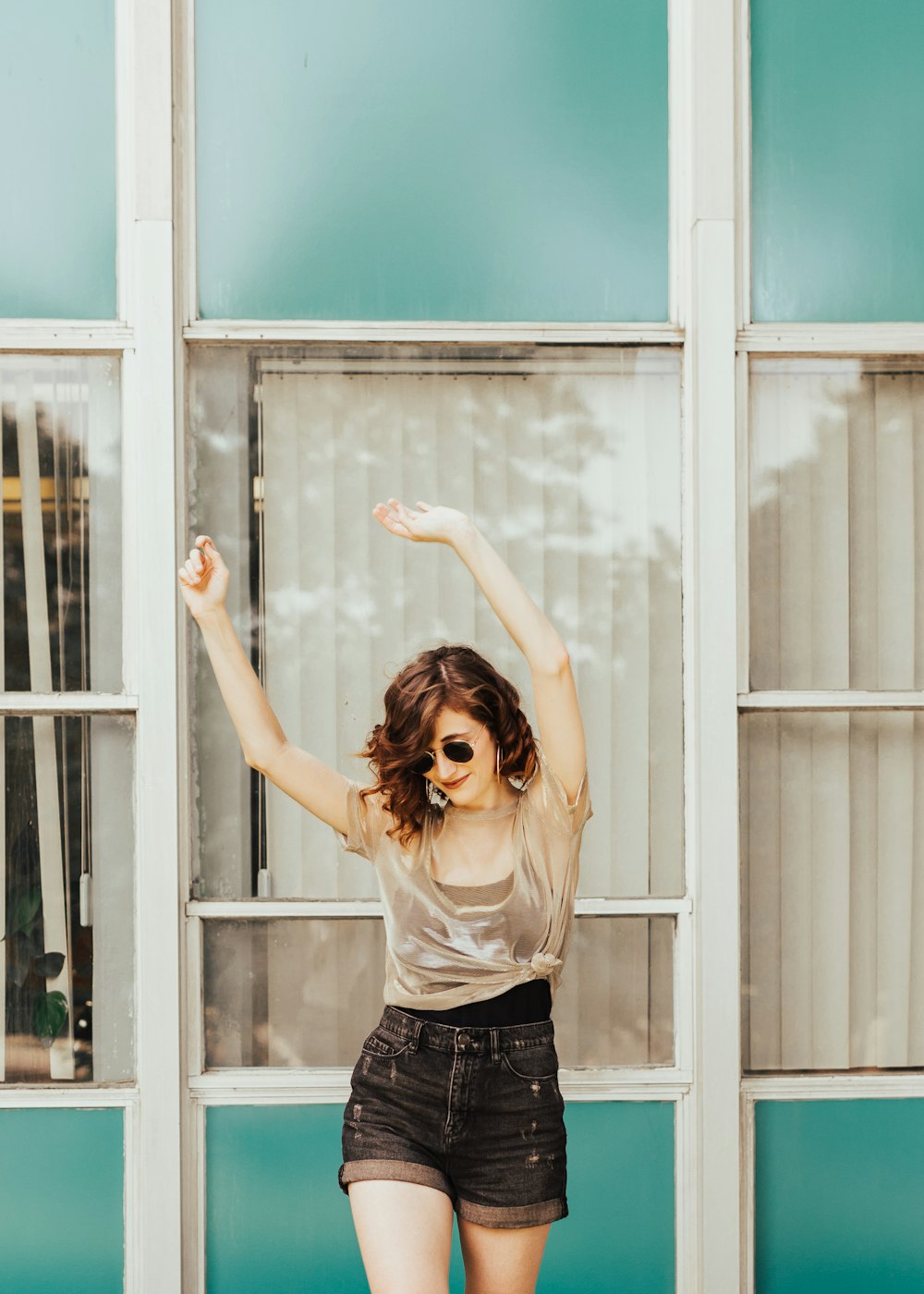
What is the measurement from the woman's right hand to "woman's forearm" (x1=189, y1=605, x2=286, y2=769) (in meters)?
0.02

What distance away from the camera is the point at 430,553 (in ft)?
11.5

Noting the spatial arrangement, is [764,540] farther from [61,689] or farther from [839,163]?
[61,689]

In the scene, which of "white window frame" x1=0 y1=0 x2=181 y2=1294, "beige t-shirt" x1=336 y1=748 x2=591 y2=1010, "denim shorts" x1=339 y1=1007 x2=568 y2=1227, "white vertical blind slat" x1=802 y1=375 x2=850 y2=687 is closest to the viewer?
"denim shorts" x1=339 y1=1007 x2=568 y2=1227

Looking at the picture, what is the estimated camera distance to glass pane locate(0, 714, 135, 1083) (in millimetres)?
3430

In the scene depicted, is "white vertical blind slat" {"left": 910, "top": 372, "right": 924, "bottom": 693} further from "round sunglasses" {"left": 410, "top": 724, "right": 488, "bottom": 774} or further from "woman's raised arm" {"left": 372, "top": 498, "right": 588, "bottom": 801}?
"round sunglasses" {"left": 410, "top": 724, "right": 488, "bottom": 774}

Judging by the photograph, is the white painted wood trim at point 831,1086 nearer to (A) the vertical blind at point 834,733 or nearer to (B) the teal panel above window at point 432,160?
(A) the vertical blind at point 834,733

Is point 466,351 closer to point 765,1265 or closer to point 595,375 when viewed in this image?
point 595,375

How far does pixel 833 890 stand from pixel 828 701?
569 millimetres

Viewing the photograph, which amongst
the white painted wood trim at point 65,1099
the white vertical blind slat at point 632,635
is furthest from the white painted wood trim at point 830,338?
the white painted wood trim at point 65,1099

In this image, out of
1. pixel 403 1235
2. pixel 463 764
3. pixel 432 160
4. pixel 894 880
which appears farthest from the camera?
pixel 894 880

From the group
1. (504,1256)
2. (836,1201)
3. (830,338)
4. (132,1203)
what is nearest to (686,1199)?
(836,1201)

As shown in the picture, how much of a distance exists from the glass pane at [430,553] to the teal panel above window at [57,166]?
44 cm

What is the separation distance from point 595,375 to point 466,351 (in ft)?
1.28

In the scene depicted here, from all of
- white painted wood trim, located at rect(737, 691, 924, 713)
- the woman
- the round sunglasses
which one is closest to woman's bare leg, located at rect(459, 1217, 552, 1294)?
the woman
